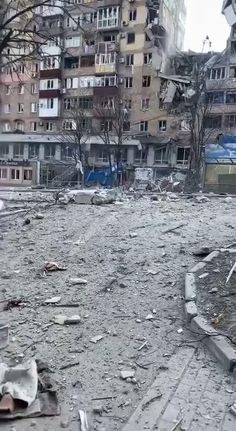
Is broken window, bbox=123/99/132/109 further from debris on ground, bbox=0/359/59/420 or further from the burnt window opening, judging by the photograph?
debris on ground, bbox=0/359/59/420

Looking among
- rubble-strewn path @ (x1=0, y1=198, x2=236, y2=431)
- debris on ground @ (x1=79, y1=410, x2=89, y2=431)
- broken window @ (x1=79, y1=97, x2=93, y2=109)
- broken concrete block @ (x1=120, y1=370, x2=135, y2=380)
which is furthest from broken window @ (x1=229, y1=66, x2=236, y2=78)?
debris on ground @ (x1=79, y1=410, x2=89, y2=431)

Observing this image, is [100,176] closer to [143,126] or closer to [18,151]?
[143,126]

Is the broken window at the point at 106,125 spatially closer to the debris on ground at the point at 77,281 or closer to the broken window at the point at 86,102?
the broken window at the point at 86,102

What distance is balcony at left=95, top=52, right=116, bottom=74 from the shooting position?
41938 millimetres

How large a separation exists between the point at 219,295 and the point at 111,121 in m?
37.1

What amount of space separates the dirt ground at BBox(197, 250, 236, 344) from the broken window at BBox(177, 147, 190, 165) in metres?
32.9

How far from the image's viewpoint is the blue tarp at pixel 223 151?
3216cm

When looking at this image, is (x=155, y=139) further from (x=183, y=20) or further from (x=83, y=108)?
(x=183, y=20)

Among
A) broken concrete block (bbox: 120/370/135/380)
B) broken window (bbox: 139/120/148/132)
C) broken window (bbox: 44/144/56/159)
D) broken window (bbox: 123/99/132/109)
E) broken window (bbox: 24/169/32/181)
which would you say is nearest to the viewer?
broken concrete block (bbox: 120/370/135/380)

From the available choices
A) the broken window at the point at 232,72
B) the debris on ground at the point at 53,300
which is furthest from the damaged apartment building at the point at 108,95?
the debris on ground at the point at 53,300

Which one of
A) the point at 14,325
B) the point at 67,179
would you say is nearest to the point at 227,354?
the point at 14,325

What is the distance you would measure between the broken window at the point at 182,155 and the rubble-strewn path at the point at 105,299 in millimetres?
28694

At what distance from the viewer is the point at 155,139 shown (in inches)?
1555

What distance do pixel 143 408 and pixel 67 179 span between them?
3606 centimetres
